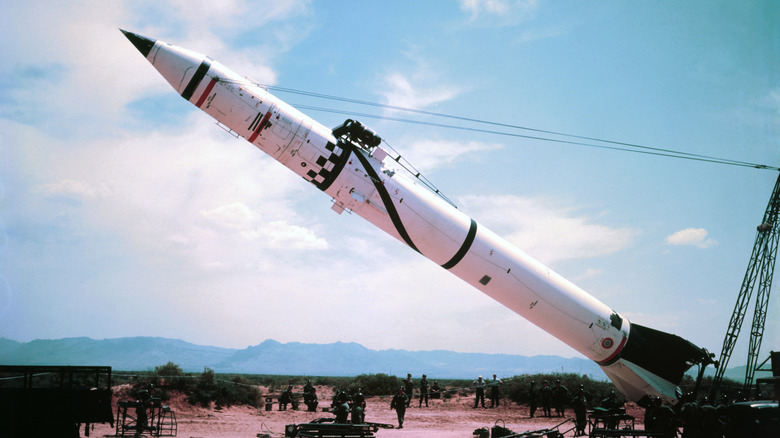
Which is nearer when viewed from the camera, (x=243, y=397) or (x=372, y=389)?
(x=243, y=397)

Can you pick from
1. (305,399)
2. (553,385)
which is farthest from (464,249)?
(553,385)

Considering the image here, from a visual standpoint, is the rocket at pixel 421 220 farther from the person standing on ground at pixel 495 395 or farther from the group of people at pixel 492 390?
the person standing on ground at pixel 495 395

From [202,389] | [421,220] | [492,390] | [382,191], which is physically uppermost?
[382,191]

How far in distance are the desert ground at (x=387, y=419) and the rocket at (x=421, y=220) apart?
286cm

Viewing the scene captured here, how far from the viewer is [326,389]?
3716 centimetres

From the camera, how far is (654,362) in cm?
1519

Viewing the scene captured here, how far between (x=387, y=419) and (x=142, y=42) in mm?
15280

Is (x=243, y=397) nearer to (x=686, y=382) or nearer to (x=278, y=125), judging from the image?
(x=278, y=125)

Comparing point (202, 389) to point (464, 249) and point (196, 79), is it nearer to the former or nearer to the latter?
point (464, 249)

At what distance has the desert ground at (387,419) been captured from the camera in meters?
16.1

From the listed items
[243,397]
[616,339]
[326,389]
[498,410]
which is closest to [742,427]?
[616,339]

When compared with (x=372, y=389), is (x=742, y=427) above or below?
above

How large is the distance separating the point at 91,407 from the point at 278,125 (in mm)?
6916

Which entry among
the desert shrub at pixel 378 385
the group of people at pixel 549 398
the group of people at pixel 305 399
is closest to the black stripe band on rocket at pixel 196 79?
the group of people at pixel 305 399
